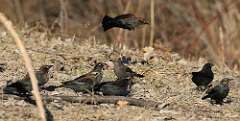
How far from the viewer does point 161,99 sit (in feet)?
21.2

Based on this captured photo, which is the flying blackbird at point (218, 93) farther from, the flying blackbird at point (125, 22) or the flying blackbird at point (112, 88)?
the flying blackbird at point (125, 22)

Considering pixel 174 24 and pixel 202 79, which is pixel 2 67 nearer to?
pixel 202 79

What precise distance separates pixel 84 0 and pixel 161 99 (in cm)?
934

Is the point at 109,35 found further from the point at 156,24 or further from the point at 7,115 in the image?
the point at 7,115

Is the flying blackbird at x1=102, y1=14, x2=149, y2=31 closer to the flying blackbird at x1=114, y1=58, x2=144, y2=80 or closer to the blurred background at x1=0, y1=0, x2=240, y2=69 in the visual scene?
the flying blackbird at x1=114, y1=58, x2=144, y2=80

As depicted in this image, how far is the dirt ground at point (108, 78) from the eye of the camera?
227 inches

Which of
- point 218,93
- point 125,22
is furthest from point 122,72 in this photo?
point 218,93

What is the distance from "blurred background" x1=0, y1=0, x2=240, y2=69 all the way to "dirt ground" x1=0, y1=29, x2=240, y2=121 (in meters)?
1.73

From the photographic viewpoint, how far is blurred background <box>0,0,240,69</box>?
1130 centimetres

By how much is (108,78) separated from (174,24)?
6686mm

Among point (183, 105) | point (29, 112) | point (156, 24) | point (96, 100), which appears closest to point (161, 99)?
point (183, 105)

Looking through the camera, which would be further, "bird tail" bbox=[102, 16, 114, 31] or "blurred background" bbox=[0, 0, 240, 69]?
"blurred background" bbox=[0, 0, 240, 69]

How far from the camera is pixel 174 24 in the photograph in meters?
13.8

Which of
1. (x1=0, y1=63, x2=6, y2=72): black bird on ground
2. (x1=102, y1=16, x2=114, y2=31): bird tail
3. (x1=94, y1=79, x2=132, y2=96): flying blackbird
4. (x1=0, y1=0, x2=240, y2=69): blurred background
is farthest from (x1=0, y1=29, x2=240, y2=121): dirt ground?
(x1=0, y1=0, x2=240, y2=69): blurred background
